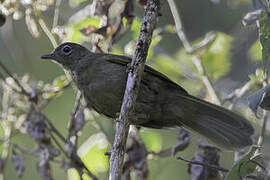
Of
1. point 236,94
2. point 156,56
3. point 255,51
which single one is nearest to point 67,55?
point 156,56

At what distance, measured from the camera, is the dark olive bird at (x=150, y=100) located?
15.0 ft

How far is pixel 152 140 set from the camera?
17.2 feet

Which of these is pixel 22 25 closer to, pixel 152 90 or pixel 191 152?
pixel 191 152

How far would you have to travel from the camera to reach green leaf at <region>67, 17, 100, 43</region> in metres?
4.94

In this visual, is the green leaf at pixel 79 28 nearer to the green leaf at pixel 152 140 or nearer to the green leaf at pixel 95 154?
the green leaf at pixel 95 154

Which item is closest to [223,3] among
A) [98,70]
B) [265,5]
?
[98,70]

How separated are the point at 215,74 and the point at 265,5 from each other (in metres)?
2.01

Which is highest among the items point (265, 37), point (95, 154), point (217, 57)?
point (265, 37)

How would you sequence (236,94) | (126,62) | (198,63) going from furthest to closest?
(198,63)
(236,94)
(126,62)

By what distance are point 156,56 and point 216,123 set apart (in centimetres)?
136

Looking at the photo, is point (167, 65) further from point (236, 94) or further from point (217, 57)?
point (236, 94)

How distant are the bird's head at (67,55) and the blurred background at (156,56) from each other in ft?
0.44

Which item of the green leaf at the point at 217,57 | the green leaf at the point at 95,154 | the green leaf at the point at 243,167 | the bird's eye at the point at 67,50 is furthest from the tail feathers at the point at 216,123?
the green leaf at the point at 243,167

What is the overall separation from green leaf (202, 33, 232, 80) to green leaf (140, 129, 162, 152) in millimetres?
980
